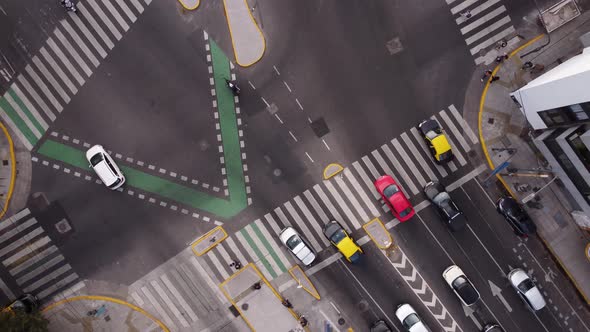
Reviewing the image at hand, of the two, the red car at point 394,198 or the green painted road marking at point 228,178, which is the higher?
the green painted road marking at point 228,178

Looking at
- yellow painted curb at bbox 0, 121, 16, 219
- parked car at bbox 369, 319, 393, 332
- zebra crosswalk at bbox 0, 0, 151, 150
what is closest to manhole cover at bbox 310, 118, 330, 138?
parked car at bbox 369, 319, 393, 332

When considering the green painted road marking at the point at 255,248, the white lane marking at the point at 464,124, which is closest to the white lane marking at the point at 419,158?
the white lane marking at the point at 464,124

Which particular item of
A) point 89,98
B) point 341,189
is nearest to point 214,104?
point 89,98

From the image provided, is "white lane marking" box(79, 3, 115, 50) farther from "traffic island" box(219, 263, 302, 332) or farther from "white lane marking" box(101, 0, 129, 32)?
"traffic island" box(219, 263, 302, 332)

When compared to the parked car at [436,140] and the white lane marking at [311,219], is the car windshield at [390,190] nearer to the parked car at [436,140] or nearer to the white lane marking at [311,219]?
the parked car at [436,140]

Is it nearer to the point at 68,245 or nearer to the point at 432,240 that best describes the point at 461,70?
the point at 432,240

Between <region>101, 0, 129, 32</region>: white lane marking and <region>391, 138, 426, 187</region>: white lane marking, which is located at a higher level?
<region>101, 0, 129, 32</region>: white lane marking
